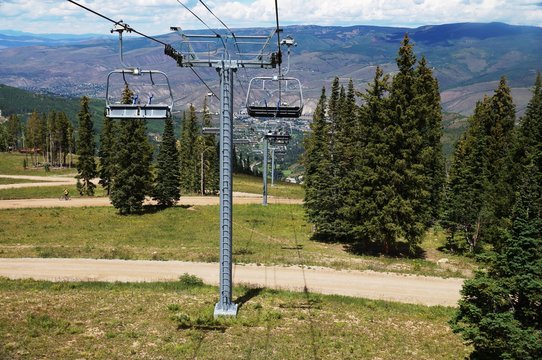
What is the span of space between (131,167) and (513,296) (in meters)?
48.4

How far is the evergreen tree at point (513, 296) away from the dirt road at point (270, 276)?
34.9 ft

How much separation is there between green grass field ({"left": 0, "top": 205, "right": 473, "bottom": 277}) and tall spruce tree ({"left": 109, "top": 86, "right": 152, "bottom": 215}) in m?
2.08

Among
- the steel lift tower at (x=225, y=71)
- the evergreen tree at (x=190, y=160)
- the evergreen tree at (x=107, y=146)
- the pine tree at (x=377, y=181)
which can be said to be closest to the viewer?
the steel lift tower at (x=225, y=71)

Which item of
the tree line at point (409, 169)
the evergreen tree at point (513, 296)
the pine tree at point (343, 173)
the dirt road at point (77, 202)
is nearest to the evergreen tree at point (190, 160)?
the dirt road at point (77, 202)

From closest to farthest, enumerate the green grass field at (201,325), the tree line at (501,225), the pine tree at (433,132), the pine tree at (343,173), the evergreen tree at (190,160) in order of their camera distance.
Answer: the tree line at (501,225), the green grass field at (201,325), the pine tree at (343,173), the pine tree at (433,132), the evergreen tree at (190,160)

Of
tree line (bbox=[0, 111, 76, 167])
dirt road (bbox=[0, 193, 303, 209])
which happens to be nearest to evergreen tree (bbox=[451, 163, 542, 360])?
dirt road (bbox=[0, 193, 303, 209])

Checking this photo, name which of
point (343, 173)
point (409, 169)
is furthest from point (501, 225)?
point (343, 173)

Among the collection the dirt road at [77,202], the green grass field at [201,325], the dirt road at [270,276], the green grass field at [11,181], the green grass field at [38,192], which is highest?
the green grass field at [201,325]

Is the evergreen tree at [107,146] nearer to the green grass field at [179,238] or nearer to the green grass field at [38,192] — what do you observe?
the green grass field at [38,192]

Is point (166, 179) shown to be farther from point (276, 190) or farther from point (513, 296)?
point (513, 296)

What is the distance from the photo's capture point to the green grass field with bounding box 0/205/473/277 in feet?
117

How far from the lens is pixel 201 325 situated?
21.3m

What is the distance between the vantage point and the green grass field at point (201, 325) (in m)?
18.7

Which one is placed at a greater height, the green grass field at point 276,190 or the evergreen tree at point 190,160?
the evergreen tree at point 190,160
